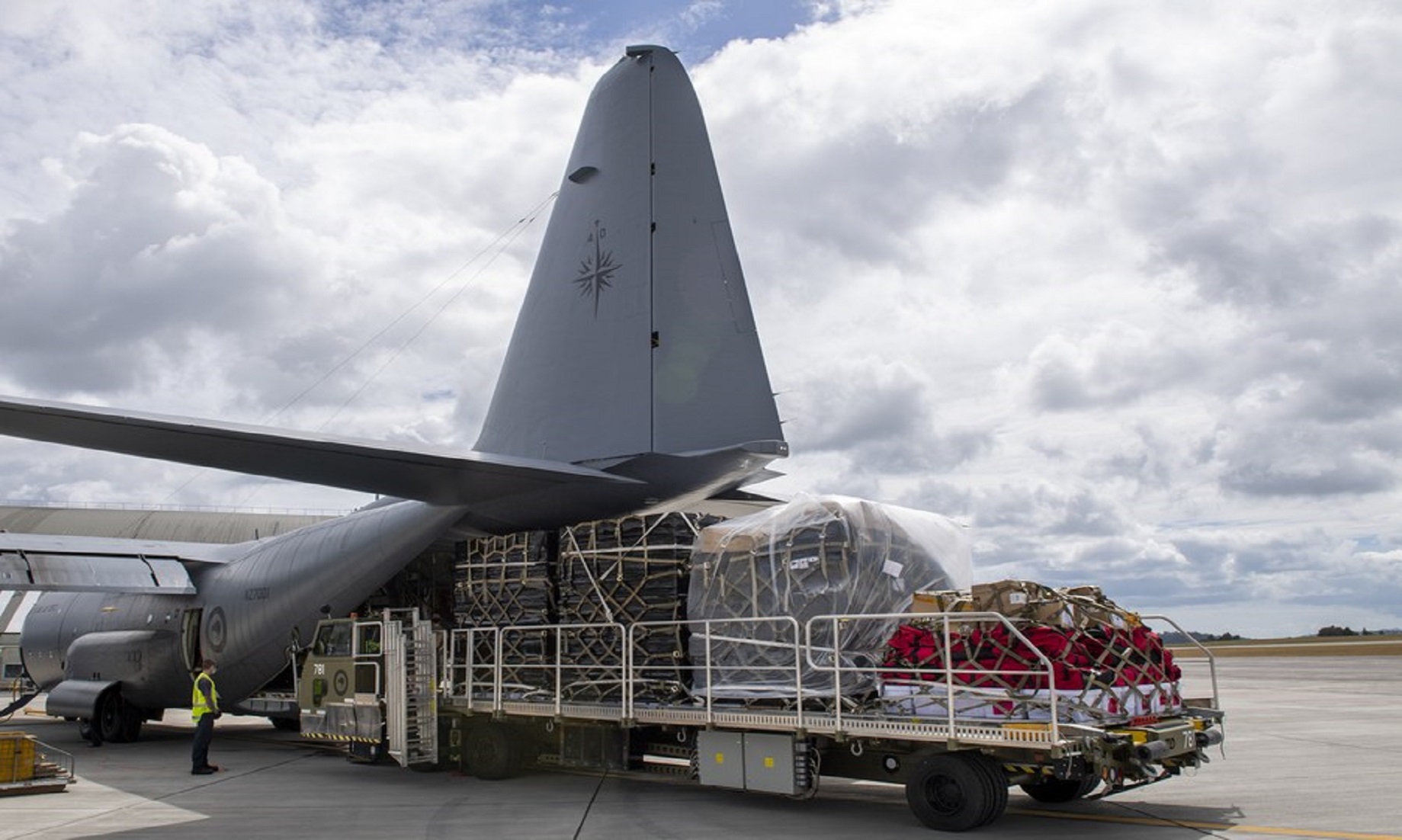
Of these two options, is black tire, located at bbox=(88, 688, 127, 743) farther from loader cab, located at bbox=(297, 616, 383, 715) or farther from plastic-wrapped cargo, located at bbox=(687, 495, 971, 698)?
plastic-wrapped cargo, located at bbox=(687, 495, 971, 698)

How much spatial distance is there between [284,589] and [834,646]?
9.70 meters

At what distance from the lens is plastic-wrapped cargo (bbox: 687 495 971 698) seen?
9766 mm

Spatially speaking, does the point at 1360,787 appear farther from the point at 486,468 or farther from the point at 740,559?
the point at 486,468

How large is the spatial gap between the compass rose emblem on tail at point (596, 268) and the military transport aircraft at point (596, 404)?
0.02 metres

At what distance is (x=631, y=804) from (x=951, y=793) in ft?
11.3

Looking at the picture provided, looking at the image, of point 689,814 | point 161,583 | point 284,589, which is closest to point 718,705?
point 689,814

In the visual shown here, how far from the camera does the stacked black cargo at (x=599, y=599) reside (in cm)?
1096

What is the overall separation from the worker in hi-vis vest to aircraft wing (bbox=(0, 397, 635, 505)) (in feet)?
16.4

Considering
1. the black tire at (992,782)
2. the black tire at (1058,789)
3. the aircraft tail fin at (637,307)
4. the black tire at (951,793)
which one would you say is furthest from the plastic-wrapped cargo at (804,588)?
the black tire at (1058,789)

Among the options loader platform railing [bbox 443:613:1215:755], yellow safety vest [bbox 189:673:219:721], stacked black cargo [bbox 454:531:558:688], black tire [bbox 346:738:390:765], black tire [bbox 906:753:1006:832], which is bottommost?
black tire [bbox 346:738:390:765]

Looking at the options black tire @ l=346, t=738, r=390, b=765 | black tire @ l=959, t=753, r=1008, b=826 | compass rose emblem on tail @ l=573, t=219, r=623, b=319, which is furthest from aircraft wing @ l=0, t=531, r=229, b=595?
black tire @ l=959, t=753, r=1008, b=826

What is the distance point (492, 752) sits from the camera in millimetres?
12516

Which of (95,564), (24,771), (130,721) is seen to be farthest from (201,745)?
(130,721)

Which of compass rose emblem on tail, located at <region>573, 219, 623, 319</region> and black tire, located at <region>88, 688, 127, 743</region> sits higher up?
compass rose emblem on tail, located at <region>573, 219, 623, 319</region>
